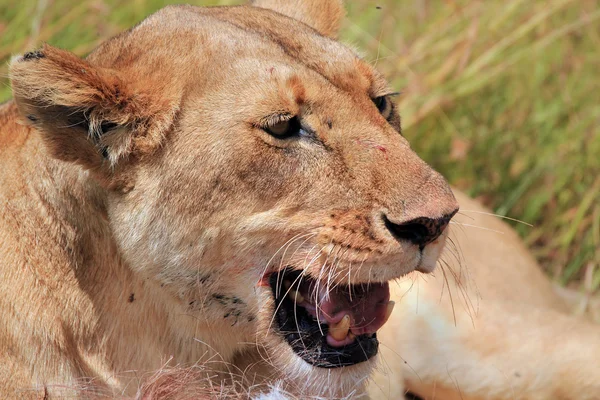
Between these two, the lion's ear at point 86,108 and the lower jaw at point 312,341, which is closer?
the lion's ear at point 86,108

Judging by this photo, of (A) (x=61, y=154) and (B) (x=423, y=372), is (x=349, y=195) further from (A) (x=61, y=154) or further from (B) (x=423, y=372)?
(B) (x=423, y=372)

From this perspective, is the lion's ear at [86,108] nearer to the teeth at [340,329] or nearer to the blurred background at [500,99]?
the teeth at [340,329]

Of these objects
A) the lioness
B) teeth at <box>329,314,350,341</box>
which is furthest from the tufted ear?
teeth at <box>329,314,350,341</box>

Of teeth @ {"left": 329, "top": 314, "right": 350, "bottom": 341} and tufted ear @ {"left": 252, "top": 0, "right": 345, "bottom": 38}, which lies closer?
teeth @ {"left": 329, "top": 314, "right": 350, "bottom": 341}

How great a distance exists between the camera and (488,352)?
247cm

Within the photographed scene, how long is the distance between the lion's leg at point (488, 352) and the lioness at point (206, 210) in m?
0.56

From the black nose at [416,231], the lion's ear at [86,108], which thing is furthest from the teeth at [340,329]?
the lion's ear at [86,108]

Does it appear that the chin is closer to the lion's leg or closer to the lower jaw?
the lower jaw

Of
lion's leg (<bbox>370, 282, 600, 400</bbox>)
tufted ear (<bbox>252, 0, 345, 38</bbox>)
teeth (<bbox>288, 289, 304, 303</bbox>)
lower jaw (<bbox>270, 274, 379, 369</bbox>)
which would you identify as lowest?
lion's leg (<bbox>370, 282, 600, 400</bbox>)

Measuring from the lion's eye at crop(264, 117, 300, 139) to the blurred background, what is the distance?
1733mm

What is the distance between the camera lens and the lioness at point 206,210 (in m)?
1.69

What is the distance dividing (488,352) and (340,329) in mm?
811

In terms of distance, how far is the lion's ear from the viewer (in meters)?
1.62

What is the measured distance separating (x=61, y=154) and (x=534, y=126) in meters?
2.33
